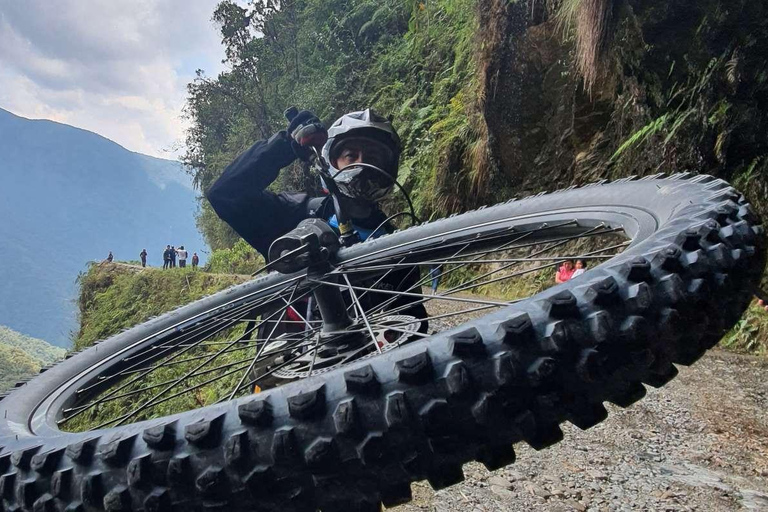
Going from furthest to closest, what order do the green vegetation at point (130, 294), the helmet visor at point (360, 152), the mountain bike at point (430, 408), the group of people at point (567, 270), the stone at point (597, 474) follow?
the green vegetation at point (130, 294)
the group of people at point (567, 270)
the helmet visor at point (360, 152)
the stone at point (597, 474)
the mountain bike at point (430, 408)

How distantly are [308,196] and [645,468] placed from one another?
2.25 meters

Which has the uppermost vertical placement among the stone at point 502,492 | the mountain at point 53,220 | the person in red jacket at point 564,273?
the mountain at point 53,220

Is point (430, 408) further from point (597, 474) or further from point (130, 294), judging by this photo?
point (130, 294)

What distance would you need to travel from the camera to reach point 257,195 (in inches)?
120

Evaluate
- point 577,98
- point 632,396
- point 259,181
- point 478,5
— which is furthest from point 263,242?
point 478,5

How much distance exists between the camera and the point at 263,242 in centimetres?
314

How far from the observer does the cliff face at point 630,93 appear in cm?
443

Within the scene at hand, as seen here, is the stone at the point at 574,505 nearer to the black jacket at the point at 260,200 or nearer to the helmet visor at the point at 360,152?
the black jacket at the point at 260,200

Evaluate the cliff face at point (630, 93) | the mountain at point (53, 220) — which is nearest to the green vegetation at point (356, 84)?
the cliff face at point (630, 93)

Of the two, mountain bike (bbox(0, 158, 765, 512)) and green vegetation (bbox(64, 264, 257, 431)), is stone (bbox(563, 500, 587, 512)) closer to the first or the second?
mountain bike (bbox(0, 158, 765, 512))

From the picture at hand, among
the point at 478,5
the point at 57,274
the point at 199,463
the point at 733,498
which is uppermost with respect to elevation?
the point at 57,274

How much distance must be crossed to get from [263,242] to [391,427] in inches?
95.8

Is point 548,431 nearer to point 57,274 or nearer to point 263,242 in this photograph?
point 263,242

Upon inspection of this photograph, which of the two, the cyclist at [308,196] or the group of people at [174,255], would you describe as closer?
the cyclist at [308,196]
